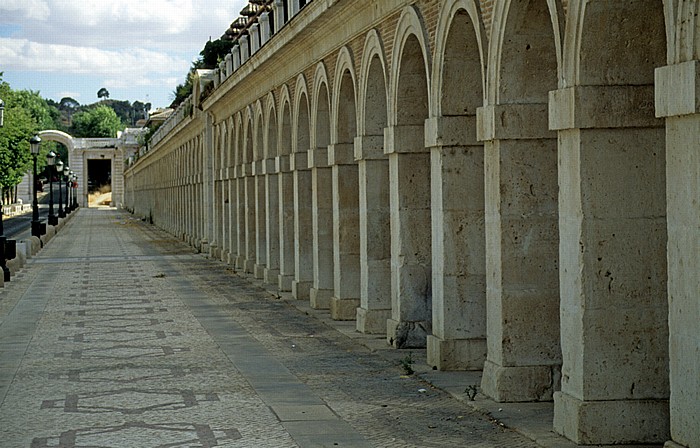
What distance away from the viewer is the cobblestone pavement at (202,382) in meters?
10.9

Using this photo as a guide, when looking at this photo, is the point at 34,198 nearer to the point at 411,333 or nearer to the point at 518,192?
the point at 411,333

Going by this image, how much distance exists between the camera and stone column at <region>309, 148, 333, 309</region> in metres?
22.4

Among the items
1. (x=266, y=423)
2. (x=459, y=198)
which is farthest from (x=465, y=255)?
(x=266, y=423)

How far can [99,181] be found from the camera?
175 meters

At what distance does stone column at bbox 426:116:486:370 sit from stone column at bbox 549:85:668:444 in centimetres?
404

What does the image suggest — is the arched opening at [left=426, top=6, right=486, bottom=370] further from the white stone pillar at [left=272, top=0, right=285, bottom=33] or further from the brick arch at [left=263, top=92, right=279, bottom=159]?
the brick arch at [left=263, top=92, right=279, bottom=159]

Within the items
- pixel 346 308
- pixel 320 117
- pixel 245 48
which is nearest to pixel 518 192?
pixel 346 308

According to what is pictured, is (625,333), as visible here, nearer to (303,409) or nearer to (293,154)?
(303,409)

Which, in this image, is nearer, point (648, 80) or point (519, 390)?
point (648, 80)

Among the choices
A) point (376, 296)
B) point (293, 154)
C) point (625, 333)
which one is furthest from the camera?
point (293, 154)

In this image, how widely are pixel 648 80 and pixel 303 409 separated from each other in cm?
463

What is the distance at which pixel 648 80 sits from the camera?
33.5ft

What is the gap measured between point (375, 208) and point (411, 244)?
2110 mm

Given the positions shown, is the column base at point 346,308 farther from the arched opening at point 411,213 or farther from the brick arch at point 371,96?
the arched opening at point 411,213
